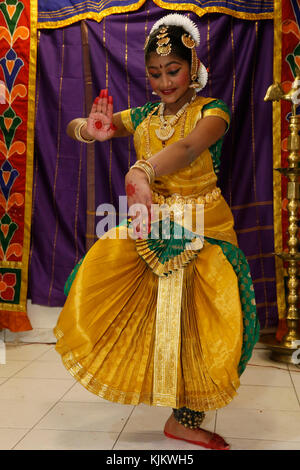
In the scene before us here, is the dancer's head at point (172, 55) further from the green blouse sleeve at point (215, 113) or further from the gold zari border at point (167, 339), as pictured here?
the gold zari border at point (167, 339)

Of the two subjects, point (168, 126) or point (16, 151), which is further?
point (16, 151)

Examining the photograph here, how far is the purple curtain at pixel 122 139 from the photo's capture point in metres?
3.30

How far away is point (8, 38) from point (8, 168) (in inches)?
32.3

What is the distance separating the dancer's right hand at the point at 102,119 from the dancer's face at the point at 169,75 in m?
0.19

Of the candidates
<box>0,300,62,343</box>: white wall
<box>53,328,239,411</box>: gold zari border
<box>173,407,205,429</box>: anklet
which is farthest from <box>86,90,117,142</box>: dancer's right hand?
<box>0,300,62,343</box>: white wall

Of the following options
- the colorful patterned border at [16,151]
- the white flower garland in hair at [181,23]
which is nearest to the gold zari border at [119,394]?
the white flower garland in hair at [181,23]

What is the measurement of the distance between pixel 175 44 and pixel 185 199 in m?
0.57

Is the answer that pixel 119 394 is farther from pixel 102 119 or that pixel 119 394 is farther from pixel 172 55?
pixel 172 55

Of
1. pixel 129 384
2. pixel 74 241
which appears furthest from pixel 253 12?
pixel 129 384

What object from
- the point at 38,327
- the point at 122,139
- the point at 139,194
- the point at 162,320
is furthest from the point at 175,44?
the point at 38,327

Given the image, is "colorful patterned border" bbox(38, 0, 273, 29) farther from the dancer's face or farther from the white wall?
the white wall

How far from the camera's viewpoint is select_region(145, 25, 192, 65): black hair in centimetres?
205

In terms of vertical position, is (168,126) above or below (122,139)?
below

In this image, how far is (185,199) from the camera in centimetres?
209
